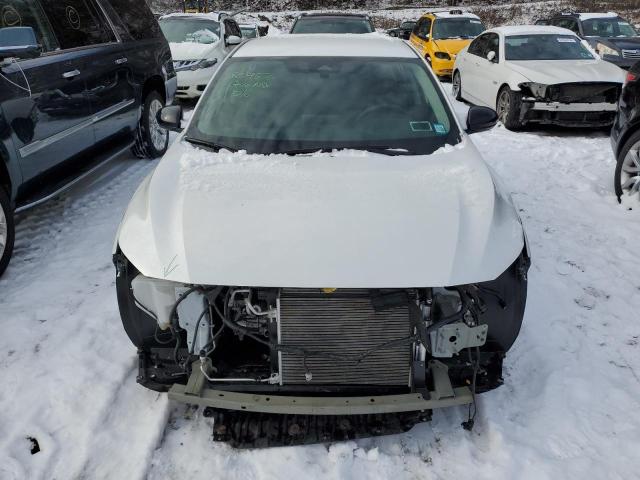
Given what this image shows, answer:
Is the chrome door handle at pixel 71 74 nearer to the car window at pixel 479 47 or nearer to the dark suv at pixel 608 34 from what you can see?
the car window at pixel 479 47

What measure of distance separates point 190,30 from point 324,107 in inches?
332

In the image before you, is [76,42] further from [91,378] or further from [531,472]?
[531,472]

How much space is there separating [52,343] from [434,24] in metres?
13.4

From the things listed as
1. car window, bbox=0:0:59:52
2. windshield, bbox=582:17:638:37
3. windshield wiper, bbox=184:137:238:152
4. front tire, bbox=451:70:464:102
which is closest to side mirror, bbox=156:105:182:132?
windshield wiper, bbox=184:137:238:152

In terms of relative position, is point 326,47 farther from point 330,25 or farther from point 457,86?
point 330,25

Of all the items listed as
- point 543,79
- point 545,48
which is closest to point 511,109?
point 543,79

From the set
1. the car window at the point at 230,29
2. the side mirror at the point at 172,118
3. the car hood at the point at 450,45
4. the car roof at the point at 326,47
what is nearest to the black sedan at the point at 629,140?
the car roof at the point at 326,47

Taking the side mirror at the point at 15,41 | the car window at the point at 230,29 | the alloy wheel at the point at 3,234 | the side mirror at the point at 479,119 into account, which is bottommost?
the car window at the point at 230,29

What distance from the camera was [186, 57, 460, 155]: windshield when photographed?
3.14m

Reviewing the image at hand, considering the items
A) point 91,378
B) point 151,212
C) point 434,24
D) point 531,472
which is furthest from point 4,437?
point 434,24

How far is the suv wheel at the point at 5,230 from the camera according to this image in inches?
145

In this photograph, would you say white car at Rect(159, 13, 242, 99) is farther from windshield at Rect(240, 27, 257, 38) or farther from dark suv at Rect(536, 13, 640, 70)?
dark suv at Rect(536, 13, 640, 70)

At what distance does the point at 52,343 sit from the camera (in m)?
3.13

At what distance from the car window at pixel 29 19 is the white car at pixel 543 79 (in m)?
6.26
